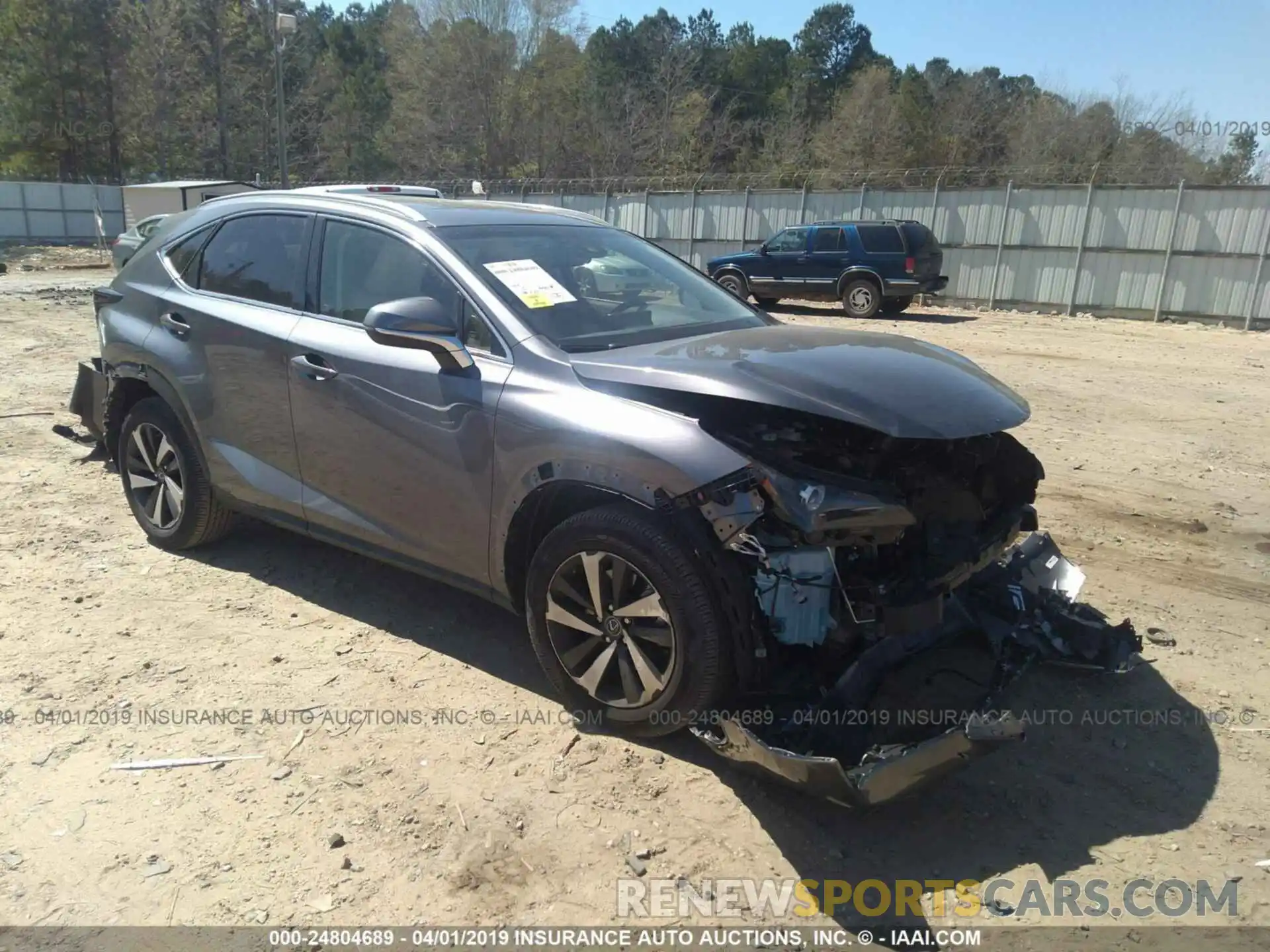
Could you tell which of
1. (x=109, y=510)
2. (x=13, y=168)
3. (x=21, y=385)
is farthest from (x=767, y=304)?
(x=13, y=168)

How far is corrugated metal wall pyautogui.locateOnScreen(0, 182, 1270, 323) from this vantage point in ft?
58.2

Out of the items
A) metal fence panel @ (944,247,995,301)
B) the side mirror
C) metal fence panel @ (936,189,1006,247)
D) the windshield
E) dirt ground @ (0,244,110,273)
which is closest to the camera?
the side mirror

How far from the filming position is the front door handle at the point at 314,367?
3797mm

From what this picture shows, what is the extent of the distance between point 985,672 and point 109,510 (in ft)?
17.0

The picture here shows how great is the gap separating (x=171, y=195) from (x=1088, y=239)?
2214 centimetres

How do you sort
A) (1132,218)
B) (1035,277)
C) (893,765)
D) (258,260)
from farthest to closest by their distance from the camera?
(1035,277) < (1132,218) < (258,260) < (893,765)

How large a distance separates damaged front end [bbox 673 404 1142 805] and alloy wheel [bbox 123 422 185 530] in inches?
125

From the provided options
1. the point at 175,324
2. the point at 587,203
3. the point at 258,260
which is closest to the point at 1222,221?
the point at 587,203

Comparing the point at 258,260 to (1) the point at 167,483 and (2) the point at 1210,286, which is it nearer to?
(1) the point at 167,483

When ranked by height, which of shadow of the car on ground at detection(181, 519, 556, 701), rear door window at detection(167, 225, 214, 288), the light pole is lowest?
shadow of the car on ground at detection(181, 519, 556, 701)

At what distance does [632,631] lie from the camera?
306 cm

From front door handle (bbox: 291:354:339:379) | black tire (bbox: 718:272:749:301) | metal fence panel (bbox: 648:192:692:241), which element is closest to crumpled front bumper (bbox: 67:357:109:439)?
front door handle (bbox: 291:354:339:379)

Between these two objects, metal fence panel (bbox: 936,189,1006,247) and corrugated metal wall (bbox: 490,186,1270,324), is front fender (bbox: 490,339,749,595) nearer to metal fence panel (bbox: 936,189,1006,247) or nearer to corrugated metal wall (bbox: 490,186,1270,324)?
corrugated metal wall (bbox: 490,186,1270,324)

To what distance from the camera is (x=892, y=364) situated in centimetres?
329
